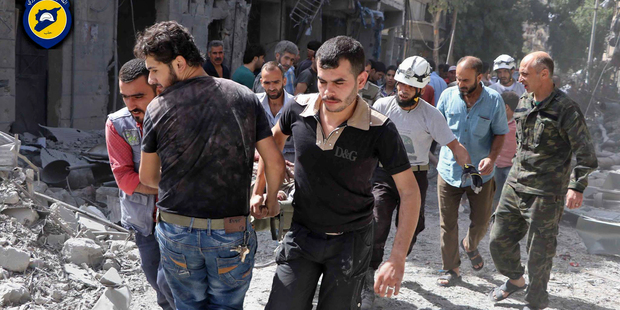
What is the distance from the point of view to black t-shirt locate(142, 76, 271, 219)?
252 centimetres

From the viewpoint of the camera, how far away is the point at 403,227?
2.69 metres

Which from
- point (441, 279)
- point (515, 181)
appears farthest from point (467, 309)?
point (515, 181)

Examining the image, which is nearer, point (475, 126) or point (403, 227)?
point (403, 227)

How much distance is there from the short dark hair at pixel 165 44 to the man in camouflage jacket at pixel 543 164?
112 inches

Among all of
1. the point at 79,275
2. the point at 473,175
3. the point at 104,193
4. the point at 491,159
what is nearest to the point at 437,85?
the point at 491,159

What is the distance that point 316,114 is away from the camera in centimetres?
284

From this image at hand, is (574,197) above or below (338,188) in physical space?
below

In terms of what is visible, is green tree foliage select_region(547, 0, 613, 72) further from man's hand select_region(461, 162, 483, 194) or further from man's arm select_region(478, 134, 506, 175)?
man's hand select_region(461, 162, 483, 194)

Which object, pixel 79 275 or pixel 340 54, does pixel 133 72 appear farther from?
pixel 79 275

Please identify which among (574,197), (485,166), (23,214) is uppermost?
(485,166)

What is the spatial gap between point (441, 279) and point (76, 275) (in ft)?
10.3

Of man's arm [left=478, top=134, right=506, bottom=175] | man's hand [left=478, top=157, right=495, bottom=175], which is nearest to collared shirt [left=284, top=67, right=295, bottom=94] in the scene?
man's arm [left=478, top=134, right=506, bottom=175]

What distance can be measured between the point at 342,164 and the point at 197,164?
0.70 meters

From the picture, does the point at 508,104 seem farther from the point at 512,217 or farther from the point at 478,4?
the point at 478,4
